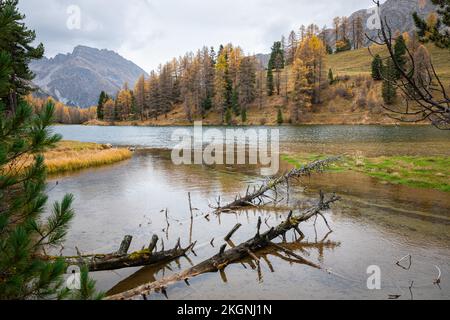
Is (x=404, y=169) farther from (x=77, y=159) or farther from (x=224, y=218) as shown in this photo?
(x=77, y=159)

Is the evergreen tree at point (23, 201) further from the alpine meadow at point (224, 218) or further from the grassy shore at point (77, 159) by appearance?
the grassy shore at point (77, 159)

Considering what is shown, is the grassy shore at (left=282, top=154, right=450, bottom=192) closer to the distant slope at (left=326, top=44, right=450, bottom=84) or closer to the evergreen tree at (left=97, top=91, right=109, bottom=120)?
the distant slope at (left=326, top=44, right=450, bottom=84)

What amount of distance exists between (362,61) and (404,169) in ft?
339

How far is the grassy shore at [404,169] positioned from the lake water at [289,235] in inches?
53.9

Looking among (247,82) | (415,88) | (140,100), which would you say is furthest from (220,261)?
(140,100)

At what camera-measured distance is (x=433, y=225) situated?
1290cm

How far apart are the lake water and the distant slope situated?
77.1 metres

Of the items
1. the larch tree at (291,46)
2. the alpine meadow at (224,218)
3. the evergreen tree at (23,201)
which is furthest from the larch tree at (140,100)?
the evergreen tree at (23,201)

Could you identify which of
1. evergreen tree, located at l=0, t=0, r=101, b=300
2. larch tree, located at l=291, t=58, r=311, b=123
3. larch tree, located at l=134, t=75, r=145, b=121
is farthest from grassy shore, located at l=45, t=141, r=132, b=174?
larch tree, located at l=134, t=75, r=145, b=121

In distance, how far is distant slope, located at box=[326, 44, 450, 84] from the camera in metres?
94.8

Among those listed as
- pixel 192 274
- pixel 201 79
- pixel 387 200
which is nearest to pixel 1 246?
pixel 192 274

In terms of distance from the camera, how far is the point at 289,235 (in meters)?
12.2

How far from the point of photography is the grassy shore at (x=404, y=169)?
19.9 m
